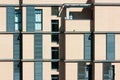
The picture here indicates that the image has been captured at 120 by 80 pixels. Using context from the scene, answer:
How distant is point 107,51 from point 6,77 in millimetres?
10585

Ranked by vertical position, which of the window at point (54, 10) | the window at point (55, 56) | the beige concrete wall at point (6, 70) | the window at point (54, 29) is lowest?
the beige concrete wall at point (6, 70)

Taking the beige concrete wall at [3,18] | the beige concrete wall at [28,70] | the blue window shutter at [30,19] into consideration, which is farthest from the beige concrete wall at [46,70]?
the beige concrete wall at [3,18]

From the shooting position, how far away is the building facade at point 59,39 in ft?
135

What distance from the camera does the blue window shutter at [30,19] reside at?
1661 inches

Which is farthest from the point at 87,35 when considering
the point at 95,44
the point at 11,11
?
the point at 11,11

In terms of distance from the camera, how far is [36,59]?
42125 mm

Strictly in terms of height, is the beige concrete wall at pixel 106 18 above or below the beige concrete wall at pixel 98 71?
above

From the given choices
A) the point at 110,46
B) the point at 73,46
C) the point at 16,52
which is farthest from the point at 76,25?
the point at 16,52

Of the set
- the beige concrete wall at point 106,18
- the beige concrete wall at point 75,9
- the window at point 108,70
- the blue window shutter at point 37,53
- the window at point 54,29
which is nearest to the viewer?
the beige concrete wall at point 106,18

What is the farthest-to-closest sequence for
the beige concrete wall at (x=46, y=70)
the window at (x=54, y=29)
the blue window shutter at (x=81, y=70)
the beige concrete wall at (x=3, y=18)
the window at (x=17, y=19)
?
the window at (x=17, y=19) → the window at (x=54, y=29) → the beige concrete wall at (x=3, y=18) → the beige concrete wall at (x=46, y=70) → the blue window shutter at (x=81, y=70)

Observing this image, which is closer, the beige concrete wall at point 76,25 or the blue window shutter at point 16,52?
the beige concrete wall at point 76,25

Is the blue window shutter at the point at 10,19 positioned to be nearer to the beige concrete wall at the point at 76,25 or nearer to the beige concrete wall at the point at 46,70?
the beige concrete wall at the point at 46,70

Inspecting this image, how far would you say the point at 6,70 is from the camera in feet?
139

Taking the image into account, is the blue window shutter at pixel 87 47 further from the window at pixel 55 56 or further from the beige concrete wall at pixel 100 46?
the window at pixel 55 56
